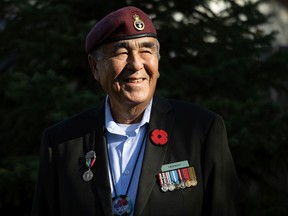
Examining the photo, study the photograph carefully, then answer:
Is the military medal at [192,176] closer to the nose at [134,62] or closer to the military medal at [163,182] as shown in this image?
the military medal at [163,182]

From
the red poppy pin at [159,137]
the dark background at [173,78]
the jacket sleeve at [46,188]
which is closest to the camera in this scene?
the red poppy pin at [159,137]

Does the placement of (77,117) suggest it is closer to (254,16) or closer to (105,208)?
(105,208)

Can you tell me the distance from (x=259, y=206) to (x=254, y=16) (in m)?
1.77

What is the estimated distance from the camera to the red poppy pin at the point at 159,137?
2.66m

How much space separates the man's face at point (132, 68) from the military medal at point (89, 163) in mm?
296

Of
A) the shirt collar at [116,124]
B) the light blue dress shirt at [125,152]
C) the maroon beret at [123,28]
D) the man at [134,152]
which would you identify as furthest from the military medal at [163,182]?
the maroon beret at [123,28]

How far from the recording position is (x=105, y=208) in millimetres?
2588

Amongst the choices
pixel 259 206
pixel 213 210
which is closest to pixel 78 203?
pixel 213 210

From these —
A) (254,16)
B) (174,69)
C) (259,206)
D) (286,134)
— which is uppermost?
(254,16)

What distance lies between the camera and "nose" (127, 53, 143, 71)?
260 cm

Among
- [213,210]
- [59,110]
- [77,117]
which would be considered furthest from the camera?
[59,110]

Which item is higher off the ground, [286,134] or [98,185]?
[98,185]

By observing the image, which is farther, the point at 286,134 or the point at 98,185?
the point at 286,134

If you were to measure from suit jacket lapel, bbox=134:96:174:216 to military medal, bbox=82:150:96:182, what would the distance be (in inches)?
10.2
